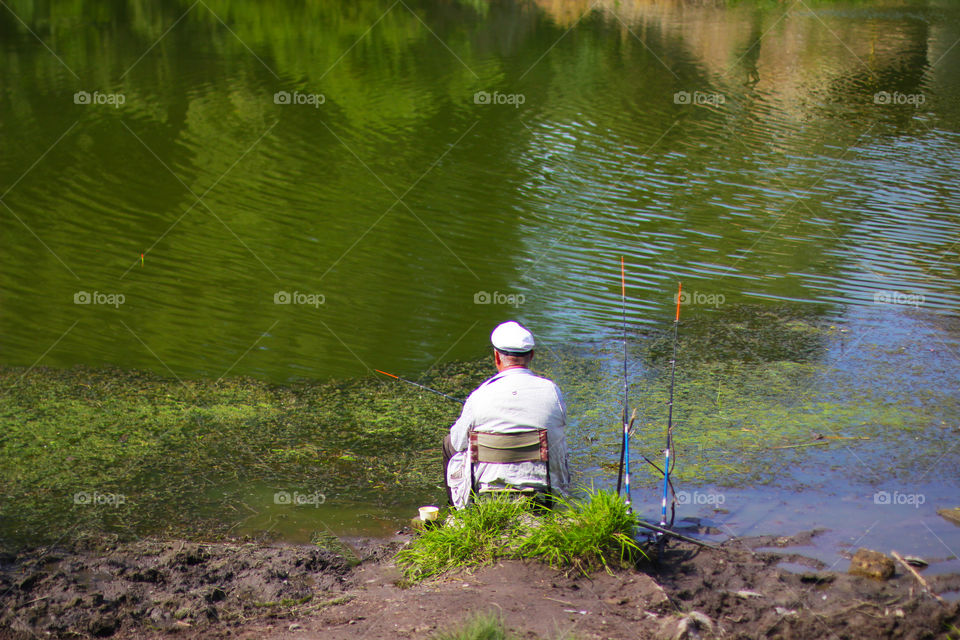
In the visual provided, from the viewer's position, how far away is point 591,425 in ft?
20.9

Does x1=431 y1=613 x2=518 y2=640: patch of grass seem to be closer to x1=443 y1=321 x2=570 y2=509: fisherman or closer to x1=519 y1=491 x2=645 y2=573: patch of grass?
x1=519 y1=491 x2=645 y2=573: patch of grass

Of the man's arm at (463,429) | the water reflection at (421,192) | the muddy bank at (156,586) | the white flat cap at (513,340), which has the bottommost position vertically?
the muddy bank at (156,586)

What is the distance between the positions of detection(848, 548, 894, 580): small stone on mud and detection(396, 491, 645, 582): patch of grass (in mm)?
1049

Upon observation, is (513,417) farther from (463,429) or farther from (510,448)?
(463,429)

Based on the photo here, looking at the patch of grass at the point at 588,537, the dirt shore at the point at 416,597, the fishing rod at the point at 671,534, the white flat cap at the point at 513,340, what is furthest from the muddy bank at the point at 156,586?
the fishing rod at the point at 671,534

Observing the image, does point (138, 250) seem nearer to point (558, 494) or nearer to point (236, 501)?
point (236, 501)

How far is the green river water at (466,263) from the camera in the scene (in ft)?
18.9

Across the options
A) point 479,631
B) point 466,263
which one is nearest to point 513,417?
point 479,631

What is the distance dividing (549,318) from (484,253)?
1923mm

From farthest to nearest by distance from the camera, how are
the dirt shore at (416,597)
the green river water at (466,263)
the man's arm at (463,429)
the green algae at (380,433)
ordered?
1. the green river water at (466,263)
2. the green algae at (380,433)
3. the man's arm at (463,429)
4. the dirt shore at (416,597)

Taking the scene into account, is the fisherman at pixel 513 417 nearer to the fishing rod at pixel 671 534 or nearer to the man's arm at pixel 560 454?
the man's arm at pixel 560 454

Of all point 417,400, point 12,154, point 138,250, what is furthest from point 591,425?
point 12,154

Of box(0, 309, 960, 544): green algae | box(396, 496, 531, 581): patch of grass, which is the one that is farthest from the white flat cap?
box(0, 309, 960, 544): green algae

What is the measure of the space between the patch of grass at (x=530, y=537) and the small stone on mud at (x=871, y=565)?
3.44 ft
